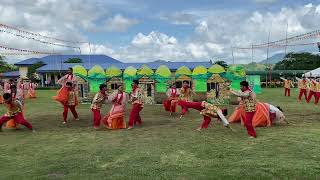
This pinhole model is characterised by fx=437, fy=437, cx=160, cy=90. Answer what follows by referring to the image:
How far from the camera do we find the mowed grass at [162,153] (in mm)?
6586

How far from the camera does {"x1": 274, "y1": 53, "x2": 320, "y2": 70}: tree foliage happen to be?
→ 65.8 m

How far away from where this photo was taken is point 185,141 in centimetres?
921

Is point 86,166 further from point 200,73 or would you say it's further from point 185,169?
point 200,73

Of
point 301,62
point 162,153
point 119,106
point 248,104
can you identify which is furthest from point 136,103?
point 301,62

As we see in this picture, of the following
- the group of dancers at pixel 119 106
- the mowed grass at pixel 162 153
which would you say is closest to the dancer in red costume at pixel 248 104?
the group of dancers at pixel 119 106

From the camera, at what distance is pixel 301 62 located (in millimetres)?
67125

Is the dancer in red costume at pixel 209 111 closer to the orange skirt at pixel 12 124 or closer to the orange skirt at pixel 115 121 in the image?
the orange skirt at pixel 115 121

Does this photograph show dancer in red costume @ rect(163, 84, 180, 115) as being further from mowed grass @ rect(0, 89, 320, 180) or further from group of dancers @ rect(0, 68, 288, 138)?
mowed grass @ rect(0, 89, 320, 180)

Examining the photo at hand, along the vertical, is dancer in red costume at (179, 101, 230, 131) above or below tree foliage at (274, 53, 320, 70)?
below

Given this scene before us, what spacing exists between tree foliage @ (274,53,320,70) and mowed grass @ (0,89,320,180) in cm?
5703

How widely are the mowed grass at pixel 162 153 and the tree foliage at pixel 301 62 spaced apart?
57028 mm

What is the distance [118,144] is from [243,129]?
3.43 metres

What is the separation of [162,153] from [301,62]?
207 ft

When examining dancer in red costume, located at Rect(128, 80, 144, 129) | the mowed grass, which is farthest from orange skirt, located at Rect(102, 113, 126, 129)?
the mowed grass
